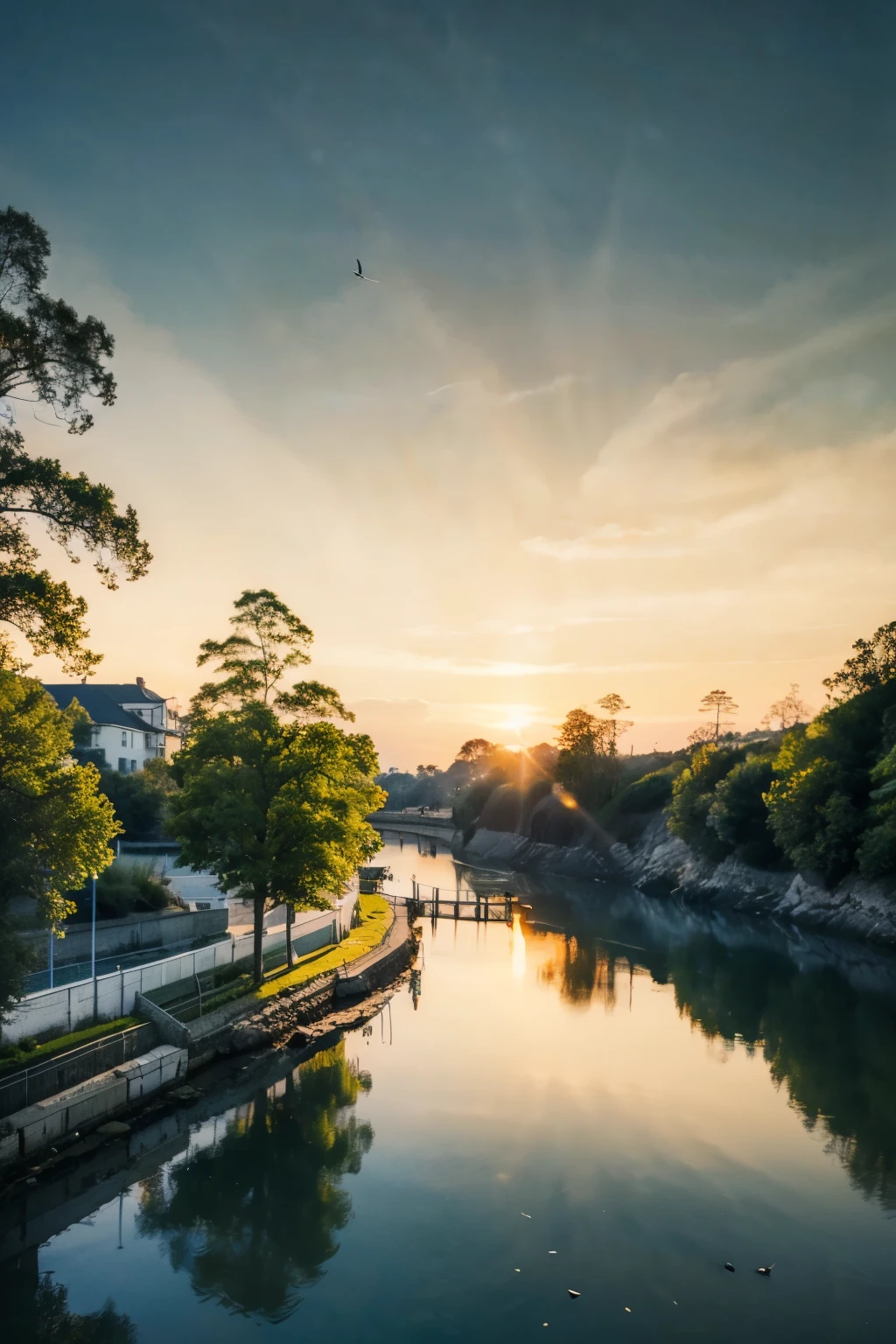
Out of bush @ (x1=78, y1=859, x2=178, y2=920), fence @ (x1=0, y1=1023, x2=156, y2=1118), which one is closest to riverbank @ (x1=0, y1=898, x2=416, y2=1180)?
fence @ (x1=0, y1=1023, x2=156, y2=1118)

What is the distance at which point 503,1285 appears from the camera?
18484 millimetres

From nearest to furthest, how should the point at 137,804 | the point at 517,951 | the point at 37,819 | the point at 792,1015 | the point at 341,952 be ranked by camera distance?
the point at 37,819 → the point at 792,1015 → the point at 341,952 → the point at 517,951 → the point at 137,804

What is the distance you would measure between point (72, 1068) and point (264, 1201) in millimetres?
7305

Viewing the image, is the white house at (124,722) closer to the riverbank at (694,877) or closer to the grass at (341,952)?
the grass at (341,952)

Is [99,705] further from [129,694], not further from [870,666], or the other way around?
[870,666]

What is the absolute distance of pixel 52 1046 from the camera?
2531 cm

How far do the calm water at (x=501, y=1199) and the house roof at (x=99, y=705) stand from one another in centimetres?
5629

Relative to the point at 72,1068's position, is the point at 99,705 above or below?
above

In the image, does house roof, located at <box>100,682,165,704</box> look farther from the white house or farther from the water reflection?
the water reflection

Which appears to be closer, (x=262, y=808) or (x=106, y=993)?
(x=106, y=993)

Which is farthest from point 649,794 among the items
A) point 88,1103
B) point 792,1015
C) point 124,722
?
point 88,1103

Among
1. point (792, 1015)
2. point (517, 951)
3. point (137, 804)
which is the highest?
point (137, 804)

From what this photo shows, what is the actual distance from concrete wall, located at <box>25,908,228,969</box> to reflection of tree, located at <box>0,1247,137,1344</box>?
16930mm

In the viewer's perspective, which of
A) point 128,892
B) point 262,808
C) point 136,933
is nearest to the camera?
point 262,808
